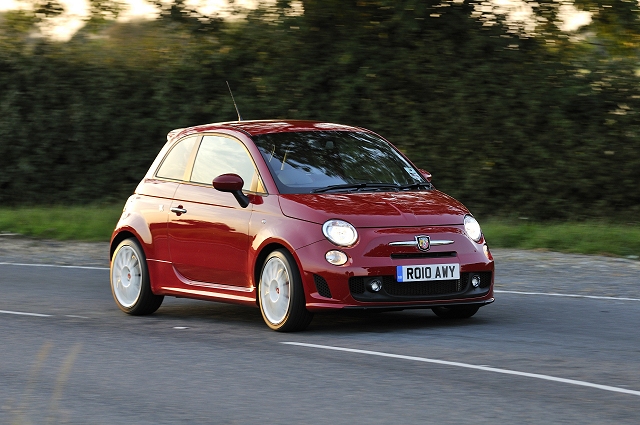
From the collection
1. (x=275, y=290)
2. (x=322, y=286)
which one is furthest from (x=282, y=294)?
(x=322, y=286)

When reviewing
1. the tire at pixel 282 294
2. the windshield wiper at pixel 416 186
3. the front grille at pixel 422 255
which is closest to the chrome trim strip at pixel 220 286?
the tire at pixel 282 294

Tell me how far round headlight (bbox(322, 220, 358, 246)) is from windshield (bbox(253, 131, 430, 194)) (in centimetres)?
69

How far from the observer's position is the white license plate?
907 cm

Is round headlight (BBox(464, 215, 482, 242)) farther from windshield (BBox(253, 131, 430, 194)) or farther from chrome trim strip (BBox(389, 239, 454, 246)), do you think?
windshield (BBox(253, 131, 430, 194))

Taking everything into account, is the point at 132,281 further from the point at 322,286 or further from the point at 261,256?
the point at 322,286

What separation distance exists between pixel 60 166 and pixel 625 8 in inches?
430

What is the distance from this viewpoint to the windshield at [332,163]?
9.87m

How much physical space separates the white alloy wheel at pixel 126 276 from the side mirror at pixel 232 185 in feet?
5.17

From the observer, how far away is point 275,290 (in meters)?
9.41

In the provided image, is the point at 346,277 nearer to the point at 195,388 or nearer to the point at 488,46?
the point at 195,388

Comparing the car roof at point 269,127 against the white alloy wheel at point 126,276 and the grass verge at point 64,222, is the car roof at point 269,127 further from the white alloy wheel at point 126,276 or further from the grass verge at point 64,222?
the grass verge at point 64,222

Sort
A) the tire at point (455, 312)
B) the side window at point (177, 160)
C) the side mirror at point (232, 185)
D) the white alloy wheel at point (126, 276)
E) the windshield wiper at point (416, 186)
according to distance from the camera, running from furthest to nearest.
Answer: the white alloy wheel at point (126, 276), the side window at point (177, 160), the windshield wiper at point (416, 186), the tire at point (455, 312), the side mirror at point (232, 185)

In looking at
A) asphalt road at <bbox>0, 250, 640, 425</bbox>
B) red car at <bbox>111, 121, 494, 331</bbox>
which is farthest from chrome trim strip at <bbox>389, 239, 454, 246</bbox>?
asphalt road at <bbox>0, 250, 640, 425</bbox>

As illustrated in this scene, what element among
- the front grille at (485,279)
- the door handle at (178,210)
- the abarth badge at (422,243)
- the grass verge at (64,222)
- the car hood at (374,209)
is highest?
the car hood at (374,209)
